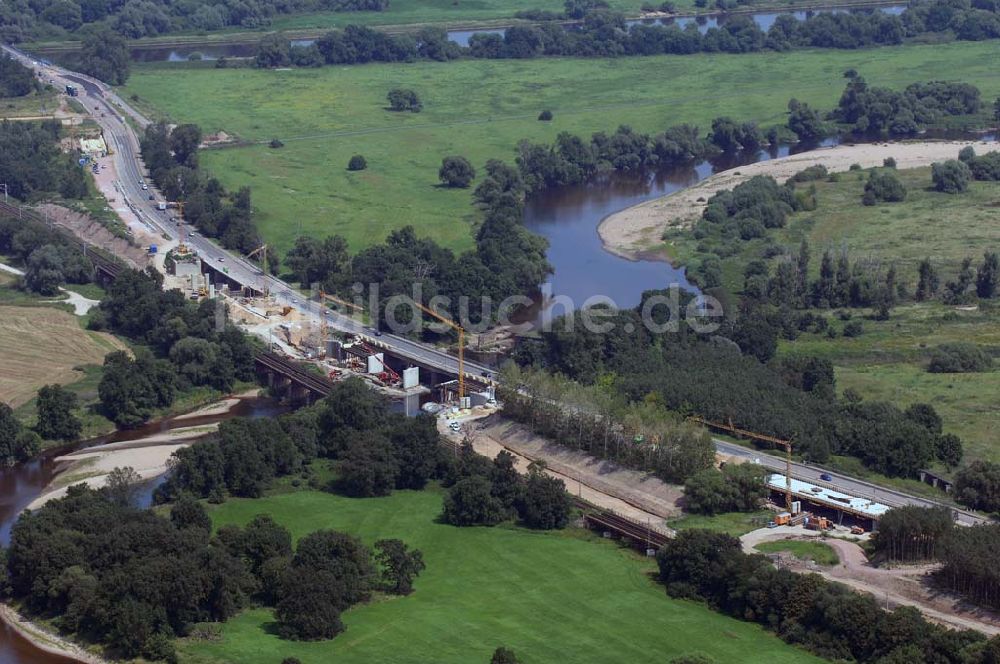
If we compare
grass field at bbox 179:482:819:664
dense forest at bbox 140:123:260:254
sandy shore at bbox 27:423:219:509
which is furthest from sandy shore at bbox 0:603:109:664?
dense forest at bbox 140:123:260:254

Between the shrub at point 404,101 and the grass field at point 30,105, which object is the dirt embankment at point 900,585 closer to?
the shrub at point 404,101

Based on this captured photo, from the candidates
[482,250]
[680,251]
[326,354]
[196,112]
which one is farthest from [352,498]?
[196,112]

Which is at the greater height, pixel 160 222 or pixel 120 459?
pixel 160 222

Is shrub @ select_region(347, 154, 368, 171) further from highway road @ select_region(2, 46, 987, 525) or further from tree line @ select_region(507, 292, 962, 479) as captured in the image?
tree line @ select_region(507, 292, 962, 479)

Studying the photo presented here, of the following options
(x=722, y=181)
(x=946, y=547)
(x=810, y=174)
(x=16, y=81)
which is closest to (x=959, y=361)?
(x=946, y=547)

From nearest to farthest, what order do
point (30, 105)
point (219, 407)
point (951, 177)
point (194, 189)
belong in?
1. point (219, 407)
2. point (194, 189)
3. point (951, 177)
4. point (30, 105)

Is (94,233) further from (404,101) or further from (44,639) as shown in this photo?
(44,639)
